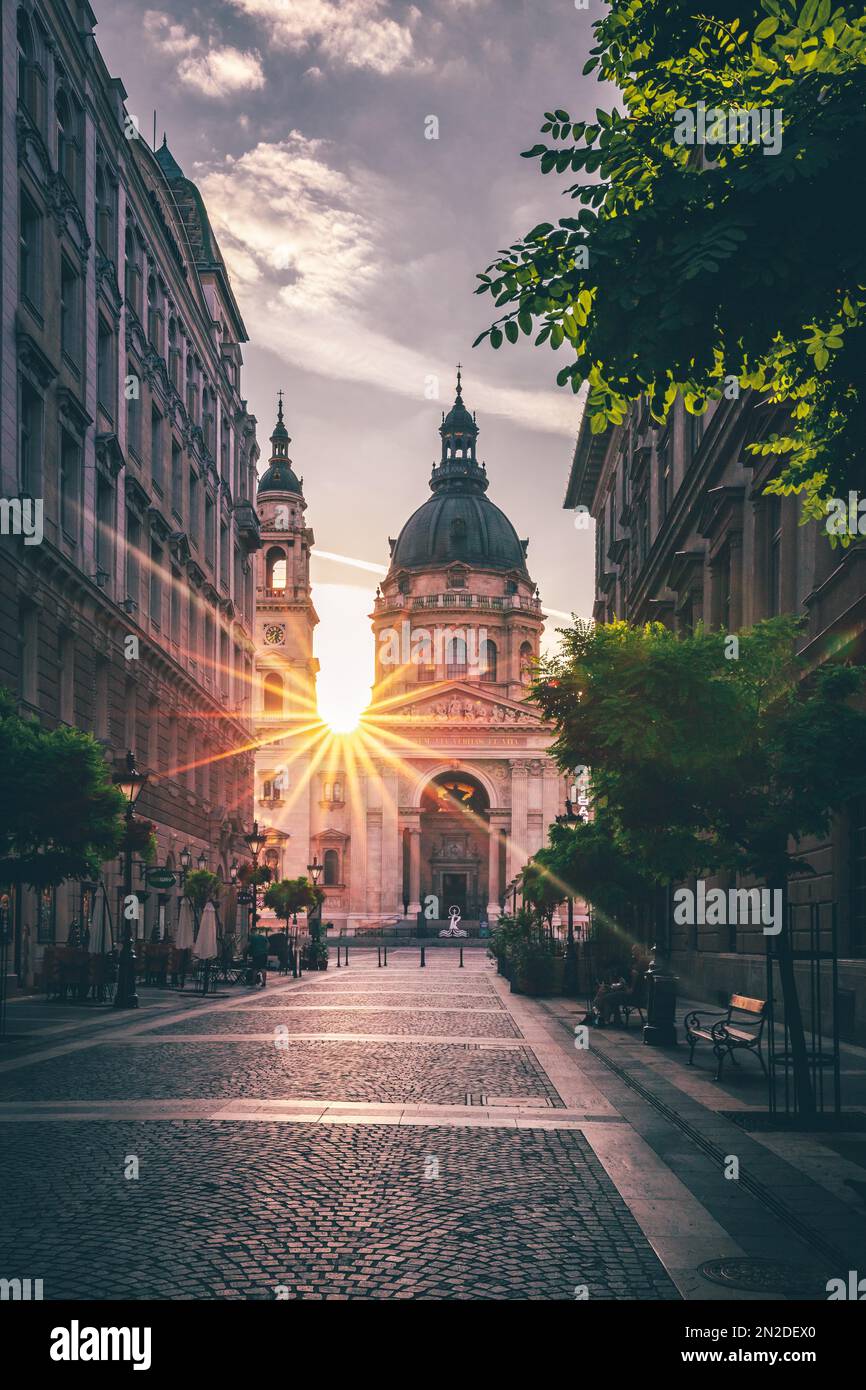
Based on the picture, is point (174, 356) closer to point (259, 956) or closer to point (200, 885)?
point (200, 885)

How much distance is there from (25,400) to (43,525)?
249 centimetres

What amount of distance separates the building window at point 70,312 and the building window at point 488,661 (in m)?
82.1

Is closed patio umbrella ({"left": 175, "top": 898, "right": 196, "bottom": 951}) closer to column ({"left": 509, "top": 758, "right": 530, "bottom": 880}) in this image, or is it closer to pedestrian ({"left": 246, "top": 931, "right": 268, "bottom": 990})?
pedestrian ({"left": 246, "top": 931, "right": 268, "bottom": 990})

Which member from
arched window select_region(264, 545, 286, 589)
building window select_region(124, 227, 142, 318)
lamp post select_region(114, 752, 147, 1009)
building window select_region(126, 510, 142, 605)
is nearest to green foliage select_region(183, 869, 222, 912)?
building window select_region(126, 510, 142, 605)

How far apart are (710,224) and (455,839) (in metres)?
98.0

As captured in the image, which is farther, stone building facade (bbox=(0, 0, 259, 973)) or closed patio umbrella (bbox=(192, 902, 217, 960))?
closed patio umbrella (bbox=(192, 902, 217, 960))

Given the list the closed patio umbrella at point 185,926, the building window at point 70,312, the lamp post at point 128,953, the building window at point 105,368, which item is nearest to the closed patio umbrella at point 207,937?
the lamp post at point 128,953

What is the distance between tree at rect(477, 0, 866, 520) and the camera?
7207 millimetres

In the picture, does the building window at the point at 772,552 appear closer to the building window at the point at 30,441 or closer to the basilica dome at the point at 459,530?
the building window at the point at 30,441

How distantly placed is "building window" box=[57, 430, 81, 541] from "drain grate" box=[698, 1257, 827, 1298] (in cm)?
2582

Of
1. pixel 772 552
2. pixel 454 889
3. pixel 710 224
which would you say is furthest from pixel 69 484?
pixel 454 889

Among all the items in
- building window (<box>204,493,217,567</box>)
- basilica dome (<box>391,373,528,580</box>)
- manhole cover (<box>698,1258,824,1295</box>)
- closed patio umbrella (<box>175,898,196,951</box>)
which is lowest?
closed patio umbrella (<box>175,898,196,951</box>)

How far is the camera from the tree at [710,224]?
721cm
